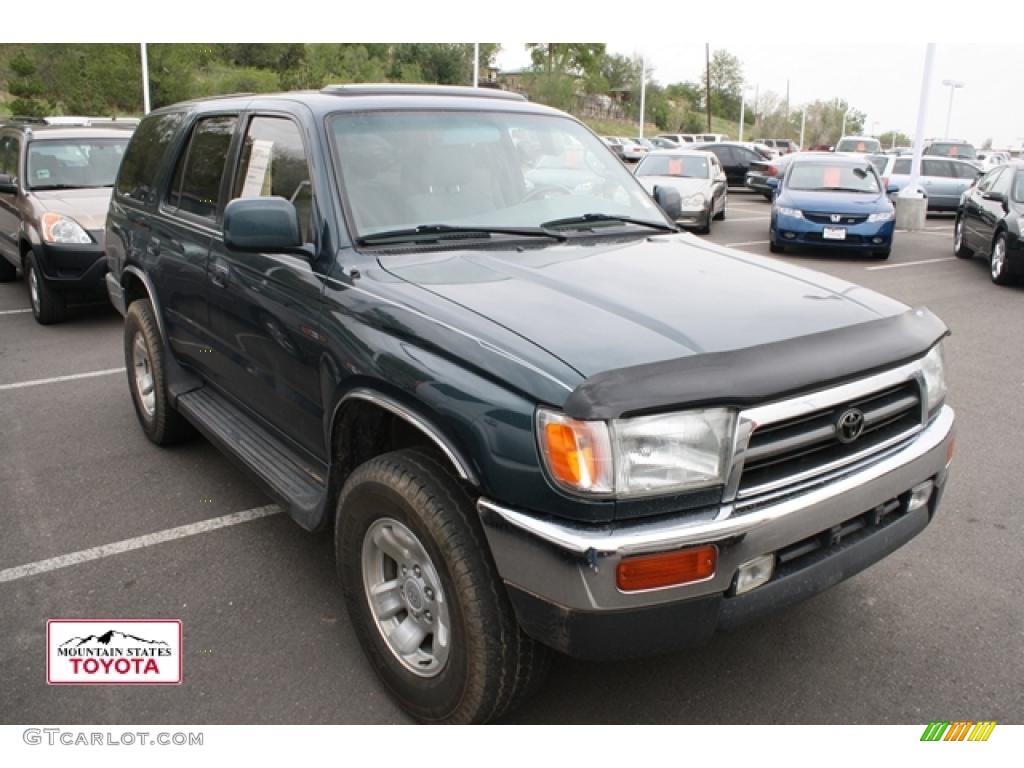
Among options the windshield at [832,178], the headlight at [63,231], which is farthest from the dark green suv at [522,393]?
the windshield at [832,178]

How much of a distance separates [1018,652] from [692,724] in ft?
4.24

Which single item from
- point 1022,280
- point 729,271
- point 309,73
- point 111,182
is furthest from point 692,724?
point 309,73

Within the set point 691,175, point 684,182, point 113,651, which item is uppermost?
point 691,175

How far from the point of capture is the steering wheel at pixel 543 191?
3.62 m

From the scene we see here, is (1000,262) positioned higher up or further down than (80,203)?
further down

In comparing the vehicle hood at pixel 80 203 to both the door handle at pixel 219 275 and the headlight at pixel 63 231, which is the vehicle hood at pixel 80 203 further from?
the door handle at pixel 219 275

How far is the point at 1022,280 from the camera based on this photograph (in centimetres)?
1112

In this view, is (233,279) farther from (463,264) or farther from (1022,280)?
(1022,280)

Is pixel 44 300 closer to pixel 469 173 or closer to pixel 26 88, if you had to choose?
pixel 469 173

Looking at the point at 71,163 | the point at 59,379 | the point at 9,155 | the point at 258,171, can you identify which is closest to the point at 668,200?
the point at 258,171

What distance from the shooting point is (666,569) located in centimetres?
215

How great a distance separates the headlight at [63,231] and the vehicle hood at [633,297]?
628 centimetres

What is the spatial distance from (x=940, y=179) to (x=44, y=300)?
62.9ft

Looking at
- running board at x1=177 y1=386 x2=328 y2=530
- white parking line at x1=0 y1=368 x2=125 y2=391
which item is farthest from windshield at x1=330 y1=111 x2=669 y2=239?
white parking line at x1=0 y1=368 x2=125 y2=391
